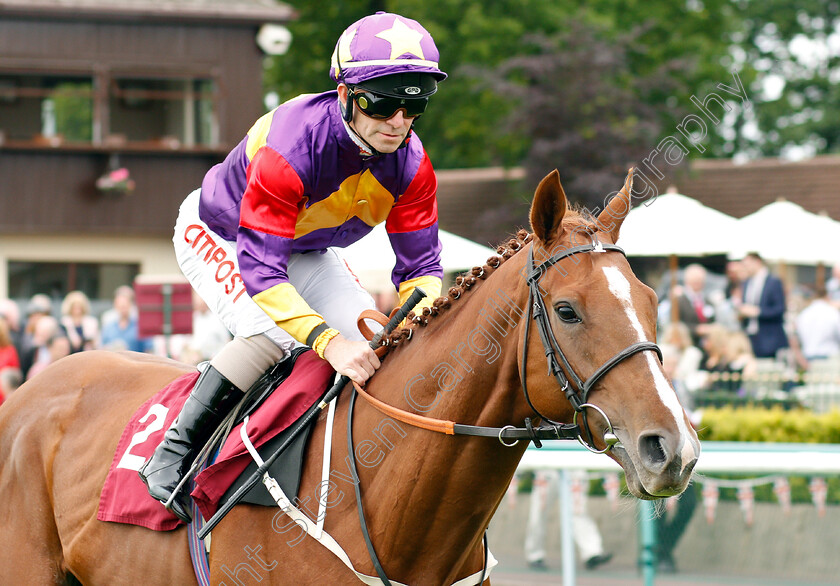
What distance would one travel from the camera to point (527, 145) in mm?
22562

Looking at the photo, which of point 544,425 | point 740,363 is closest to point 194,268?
point 544,425

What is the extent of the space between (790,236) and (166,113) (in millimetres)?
12889

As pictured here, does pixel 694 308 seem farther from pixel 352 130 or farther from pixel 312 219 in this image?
pixel 352 130

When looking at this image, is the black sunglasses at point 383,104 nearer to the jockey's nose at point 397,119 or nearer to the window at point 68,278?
the jockey's nose at point 397,119

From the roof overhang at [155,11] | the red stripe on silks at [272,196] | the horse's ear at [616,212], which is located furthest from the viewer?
the roof overhang at [155,11]

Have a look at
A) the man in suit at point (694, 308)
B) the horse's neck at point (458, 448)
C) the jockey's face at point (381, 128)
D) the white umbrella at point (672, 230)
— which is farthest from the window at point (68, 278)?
the horse's neck at point (458, 448)

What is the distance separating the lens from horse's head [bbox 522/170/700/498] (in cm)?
255

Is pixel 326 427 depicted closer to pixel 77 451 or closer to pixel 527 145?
pixel 77 451

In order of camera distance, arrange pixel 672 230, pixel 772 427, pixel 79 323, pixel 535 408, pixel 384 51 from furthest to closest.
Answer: pixel 79 323 → pixel 672 230 → pixel 772 427 → pixel 384 51 → pixel 535 408

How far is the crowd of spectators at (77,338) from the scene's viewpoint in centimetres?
970

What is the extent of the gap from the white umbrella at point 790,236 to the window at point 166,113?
11536 mm

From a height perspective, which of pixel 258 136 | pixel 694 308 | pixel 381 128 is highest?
pixel 381 128

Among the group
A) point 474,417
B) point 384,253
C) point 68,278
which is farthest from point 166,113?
point 474,417

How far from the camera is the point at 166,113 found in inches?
794
